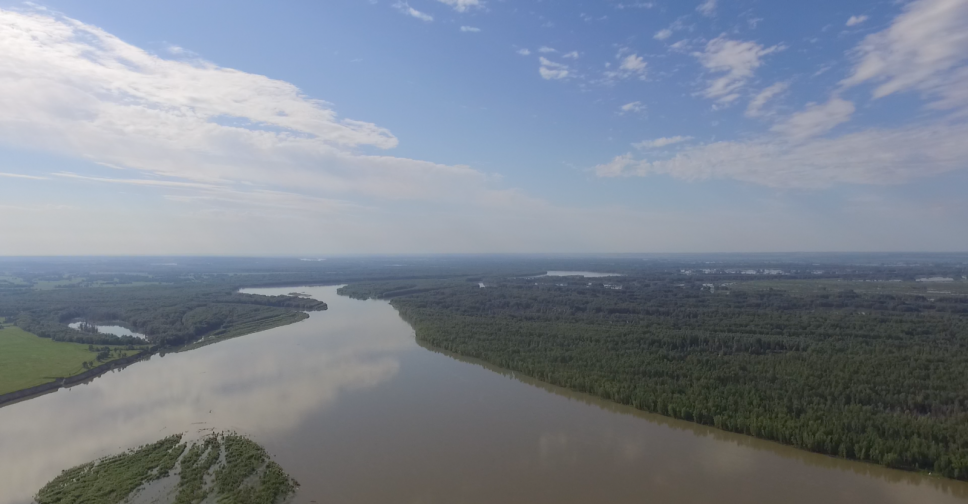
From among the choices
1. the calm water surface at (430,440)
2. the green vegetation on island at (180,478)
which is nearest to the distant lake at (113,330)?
the calm water surface at (430,440)

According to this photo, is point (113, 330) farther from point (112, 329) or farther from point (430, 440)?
point (430, 440)

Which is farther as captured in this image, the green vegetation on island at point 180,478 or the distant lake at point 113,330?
the distant lake at point 113,330

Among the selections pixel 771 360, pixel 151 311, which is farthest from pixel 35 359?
pixel 771 360

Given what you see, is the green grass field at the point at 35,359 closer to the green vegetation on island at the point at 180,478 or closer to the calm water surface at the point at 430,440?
the calm water surface at the point at 430,440

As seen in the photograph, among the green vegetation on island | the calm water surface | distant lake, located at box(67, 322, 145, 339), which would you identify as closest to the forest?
distant lake, located at box(67, 322, 145, 339)

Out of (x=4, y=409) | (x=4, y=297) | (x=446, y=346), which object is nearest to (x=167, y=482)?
(x=4, y=409)

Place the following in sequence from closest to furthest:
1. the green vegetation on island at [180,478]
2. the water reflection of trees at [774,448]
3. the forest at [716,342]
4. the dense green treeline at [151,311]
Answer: the green vegetation on island at [180,478] → the water reflection of trees at [774,448] → the forest at [716,342] → the dense green treeline at [151,311]

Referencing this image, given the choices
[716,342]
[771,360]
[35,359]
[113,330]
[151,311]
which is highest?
[151,311]
